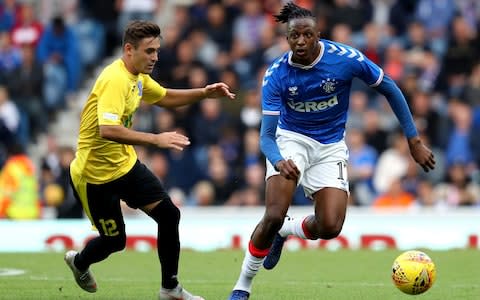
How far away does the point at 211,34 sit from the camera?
20.8 m

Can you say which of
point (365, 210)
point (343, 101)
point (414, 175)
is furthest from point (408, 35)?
point (343, 101)

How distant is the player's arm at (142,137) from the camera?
9148 millimetres

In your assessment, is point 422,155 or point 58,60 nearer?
point 422,155

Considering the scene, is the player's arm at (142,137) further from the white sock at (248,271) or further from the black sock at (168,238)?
the white sock at (248,271)

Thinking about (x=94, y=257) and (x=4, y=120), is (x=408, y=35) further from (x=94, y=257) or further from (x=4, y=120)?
(x=94, y=257)

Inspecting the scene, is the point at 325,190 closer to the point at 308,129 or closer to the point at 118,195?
the point at 308,129

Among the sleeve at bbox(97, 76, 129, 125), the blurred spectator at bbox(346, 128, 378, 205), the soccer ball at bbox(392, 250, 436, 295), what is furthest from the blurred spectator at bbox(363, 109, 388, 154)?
the sleeve at bbox(97, 76, 129, 125)

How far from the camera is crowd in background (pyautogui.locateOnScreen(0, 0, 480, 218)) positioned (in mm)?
18297

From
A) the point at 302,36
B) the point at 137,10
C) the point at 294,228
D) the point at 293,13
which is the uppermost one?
the point at 293,13

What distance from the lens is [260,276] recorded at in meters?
12.6

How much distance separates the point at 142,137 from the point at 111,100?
481mm

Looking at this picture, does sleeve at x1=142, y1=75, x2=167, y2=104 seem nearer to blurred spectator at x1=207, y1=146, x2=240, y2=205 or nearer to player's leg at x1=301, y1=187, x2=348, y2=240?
player's leg at x1=301, y1=187, x2=348, y2=240

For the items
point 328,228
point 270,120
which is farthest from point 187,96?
point 328,228

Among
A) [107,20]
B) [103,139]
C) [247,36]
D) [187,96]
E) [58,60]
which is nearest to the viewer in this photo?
[103,139]
